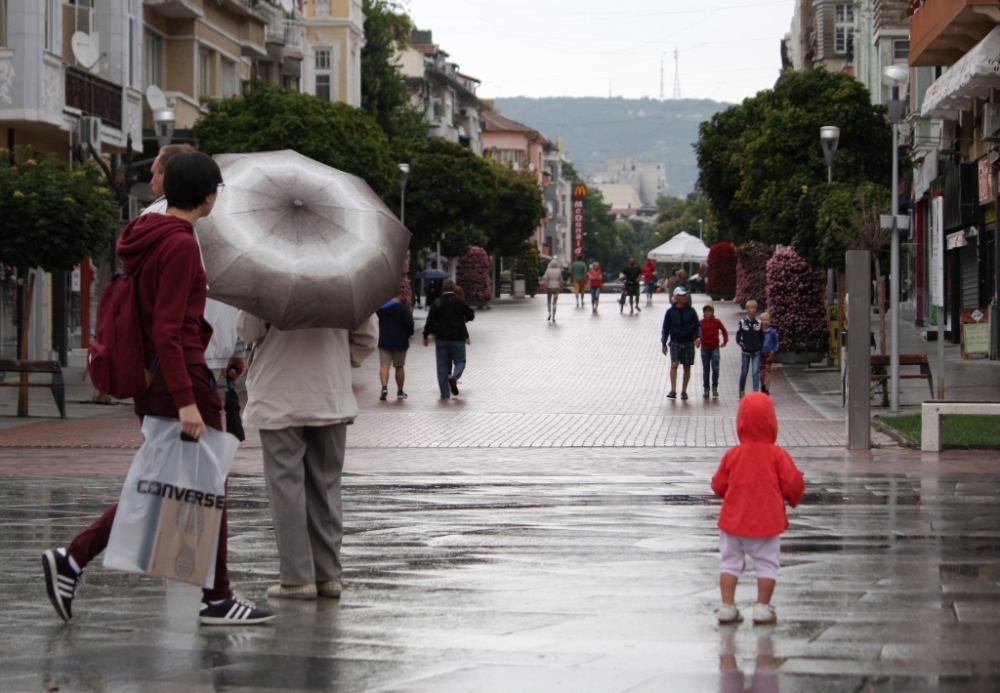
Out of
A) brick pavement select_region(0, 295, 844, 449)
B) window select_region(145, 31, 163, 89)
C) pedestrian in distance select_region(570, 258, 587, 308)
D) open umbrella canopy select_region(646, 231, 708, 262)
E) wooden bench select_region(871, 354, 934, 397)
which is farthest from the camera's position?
open umbrella canopy select_region(646, 231, 708, 262)

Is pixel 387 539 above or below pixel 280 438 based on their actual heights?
below

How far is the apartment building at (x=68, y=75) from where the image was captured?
2766 centimetres

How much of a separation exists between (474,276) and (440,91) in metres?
48.4

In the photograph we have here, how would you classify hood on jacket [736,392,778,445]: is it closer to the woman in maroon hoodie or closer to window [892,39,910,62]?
the woman in maroon hoodie

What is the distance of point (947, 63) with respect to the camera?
33.3 meters

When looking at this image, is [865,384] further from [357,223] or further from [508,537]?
[357,223]

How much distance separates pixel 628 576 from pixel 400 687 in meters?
2.63

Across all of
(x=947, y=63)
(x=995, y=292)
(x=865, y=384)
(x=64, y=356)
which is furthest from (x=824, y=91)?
(x=865, y=384)

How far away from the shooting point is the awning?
27.3m

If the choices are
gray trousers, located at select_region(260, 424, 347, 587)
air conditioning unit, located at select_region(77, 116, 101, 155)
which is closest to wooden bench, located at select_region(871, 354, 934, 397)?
gray trousers, located at select_region(260, 424, 347, 587)

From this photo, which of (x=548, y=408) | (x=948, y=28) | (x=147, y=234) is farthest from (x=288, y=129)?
(x=147, y=234)

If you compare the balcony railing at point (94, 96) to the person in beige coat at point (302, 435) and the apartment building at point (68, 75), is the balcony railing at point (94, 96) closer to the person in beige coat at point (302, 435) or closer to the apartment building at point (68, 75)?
the apartment building at point (68, 75)

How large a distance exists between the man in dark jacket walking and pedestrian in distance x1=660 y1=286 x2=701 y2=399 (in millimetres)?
3200

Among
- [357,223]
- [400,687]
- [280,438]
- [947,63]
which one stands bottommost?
[400,687]
